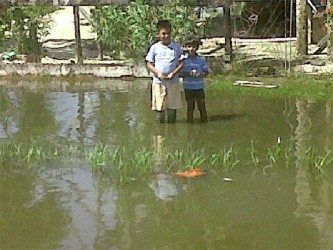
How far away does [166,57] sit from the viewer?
1055 centimetres

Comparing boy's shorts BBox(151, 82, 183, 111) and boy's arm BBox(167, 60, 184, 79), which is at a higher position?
boy's arm BBox(167, 60, 184, 79)

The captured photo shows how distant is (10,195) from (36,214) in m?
0.71

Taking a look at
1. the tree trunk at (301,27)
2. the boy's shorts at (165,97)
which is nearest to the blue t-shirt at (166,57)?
the boy's shorts at (165,97)

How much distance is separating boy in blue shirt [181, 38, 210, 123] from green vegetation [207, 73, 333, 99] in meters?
2.36

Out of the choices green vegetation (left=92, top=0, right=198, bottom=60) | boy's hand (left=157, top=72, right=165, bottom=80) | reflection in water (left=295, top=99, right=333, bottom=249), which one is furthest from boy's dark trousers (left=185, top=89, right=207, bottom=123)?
green vegetation (left=92, top=0, right=198, bottom=60)

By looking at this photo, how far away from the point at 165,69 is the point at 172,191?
3447 mm

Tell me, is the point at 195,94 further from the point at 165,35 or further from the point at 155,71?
the point at 165,35

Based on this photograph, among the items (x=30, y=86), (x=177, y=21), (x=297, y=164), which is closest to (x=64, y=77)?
(x=30, y=86)

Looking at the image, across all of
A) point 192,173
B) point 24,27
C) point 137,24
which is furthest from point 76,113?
point 24,27

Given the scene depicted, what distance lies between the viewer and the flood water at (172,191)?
6199 mm

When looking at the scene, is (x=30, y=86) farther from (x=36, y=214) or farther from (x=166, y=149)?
(x=36, y=214)

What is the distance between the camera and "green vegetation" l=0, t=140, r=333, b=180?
8195 mm

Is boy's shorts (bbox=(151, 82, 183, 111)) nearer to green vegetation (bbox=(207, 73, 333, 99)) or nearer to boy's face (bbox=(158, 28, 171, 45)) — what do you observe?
boy's face (bbox=(158, 28, 171, 45))

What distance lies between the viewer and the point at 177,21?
16.2 meters
